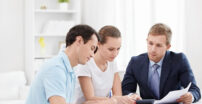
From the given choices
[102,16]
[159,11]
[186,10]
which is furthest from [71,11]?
[186,10]

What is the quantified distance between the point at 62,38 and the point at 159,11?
184 centimetres

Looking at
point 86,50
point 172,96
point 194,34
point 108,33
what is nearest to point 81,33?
point 86,50

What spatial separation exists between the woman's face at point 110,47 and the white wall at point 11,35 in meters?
2.80

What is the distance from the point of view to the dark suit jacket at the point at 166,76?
241 cm

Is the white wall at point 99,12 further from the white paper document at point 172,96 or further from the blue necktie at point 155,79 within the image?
the white paper document at point 172,96

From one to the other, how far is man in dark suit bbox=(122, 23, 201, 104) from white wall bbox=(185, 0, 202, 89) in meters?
0.67

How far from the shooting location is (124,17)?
13.8 ft

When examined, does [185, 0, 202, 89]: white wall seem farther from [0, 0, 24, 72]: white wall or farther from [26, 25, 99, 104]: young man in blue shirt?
[0, 0, 24, 72]: white wall

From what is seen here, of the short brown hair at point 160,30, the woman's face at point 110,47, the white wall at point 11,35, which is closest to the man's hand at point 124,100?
the woman's face at point 110,47

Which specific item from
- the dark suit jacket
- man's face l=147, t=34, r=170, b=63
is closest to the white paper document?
the dark suit jacket

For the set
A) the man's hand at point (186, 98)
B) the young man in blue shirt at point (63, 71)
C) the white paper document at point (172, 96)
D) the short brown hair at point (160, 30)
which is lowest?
the man's hand at point (186, 98)

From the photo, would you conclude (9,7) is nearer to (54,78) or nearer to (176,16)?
(176,16)

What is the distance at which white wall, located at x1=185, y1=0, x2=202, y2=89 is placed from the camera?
10.0ft

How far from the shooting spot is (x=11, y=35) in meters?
4.75
